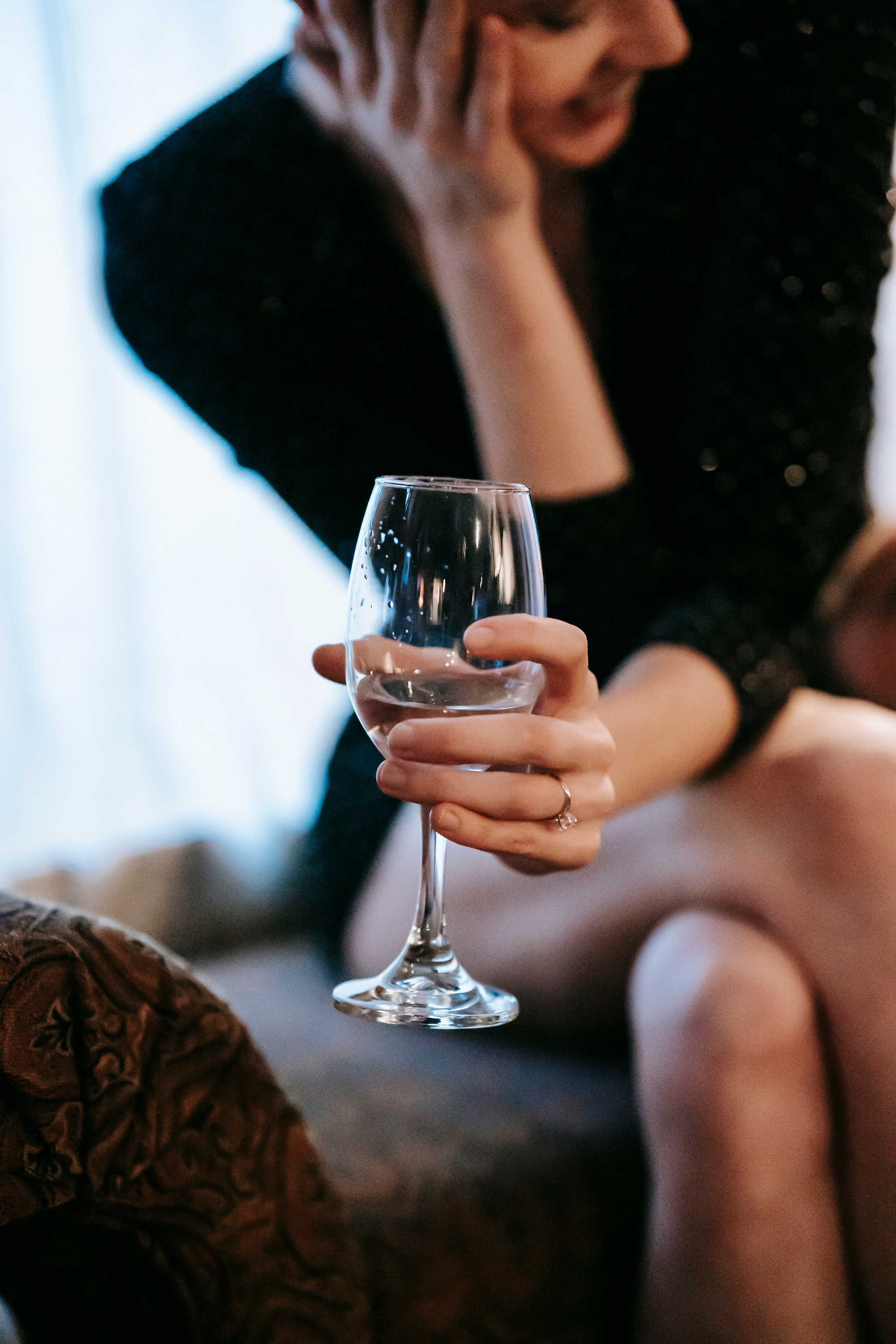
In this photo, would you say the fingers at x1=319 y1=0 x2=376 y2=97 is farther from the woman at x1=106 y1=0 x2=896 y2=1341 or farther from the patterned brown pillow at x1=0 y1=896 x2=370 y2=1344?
the patterned brown pillow at x1=0 y1=896 x2=370 y2=1344

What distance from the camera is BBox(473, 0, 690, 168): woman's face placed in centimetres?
96

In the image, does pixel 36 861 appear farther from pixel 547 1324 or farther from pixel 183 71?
pixel 183 71

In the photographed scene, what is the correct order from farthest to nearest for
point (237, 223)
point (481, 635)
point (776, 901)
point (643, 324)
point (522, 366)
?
point (643, 324) → point (237, 223) → point (522, 366) → point (776, 901) → point (481, 635)

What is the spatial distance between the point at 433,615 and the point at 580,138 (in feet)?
2.46

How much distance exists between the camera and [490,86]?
0.89m

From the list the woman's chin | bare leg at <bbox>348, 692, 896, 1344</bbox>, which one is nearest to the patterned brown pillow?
bare leg at <bbox>348, 692, 896, 1344</bbox>

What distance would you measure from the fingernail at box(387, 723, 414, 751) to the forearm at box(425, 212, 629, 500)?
58cm

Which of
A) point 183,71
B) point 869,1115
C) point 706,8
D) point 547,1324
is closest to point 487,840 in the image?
point 869,1115

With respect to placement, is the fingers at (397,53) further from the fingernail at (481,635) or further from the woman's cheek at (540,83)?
the fingernail at (481,635)

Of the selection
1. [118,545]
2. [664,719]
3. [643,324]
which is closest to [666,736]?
[664,719]

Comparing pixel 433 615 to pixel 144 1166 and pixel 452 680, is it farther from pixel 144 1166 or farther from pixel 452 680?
pixel 144 1166

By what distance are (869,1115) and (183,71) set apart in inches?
74.3

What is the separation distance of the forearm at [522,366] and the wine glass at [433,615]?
483mm

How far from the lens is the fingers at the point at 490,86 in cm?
88
